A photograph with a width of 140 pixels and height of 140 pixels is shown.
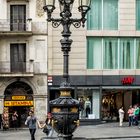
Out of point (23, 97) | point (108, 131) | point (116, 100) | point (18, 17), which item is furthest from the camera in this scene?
point (116, 100)

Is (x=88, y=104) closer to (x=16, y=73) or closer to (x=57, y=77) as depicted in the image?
(x=57, y=77)

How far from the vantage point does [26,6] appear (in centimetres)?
4159

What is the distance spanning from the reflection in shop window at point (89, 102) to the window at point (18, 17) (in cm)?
614

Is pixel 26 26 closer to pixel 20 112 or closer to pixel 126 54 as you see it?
pixel 20 112

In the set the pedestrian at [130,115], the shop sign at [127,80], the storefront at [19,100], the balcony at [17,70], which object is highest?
the balcony at [17,70]

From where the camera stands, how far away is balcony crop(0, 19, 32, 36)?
40.5 metres

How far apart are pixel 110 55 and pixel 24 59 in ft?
19.9

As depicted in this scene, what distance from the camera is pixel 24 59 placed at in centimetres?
4150

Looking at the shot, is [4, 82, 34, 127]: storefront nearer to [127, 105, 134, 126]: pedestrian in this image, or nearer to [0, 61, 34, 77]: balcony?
[0, 61, 34, 77]: balcony

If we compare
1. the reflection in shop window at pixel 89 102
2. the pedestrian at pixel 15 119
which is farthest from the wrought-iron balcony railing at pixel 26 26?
the pedestrian at pixel 15 119

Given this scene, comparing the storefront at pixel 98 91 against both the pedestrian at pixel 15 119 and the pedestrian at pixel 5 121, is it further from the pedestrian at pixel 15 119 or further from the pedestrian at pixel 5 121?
the pedestrian at pixel 5 121

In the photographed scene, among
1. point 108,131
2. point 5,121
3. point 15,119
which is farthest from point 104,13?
point 5,121

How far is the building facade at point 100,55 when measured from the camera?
41281 mm

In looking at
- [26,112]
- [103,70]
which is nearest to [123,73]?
[103,70]
